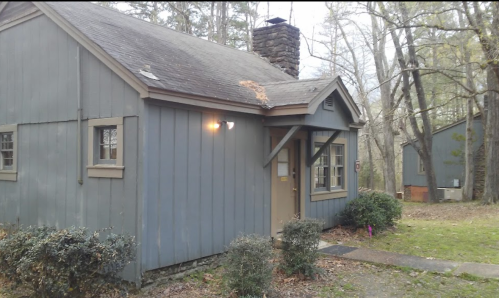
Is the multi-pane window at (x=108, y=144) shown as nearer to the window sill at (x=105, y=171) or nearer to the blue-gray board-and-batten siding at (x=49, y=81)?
the window sill at (x=105, y=171)

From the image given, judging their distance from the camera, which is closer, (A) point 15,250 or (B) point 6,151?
(A) point 15,250

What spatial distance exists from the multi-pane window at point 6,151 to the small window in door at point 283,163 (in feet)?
17.5

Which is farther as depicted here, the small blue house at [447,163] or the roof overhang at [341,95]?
the small blue house at [447,163]

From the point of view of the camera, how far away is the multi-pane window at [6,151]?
8.29 m

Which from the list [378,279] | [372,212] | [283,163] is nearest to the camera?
[378,279]

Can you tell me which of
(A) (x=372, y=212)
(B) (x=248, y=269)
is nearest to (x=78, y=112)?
(B) (x=248, y=269)

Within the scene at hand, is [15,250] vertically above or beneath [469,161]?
beneath

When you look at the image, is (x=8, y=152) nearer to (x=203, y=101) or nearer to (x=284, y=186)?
(x=203, y=101)

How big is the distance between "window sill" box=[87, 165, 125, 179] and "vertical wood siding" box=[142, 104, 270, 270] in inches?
20.9

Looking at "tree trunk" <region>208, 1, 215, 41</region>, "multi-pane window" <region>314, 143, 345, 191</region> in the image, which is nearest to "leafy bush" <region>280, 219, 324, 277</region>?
"multi-pane window" <region>314, 143, 345, 191</region>

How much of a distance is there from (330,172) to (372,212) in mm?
1397

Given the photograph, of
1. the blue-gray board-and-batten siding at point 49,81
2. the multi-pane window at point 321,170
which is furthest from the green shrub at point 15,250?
the multi-pane window at point 321,170

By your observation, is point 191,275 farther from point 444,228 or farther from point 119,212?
point 444,228

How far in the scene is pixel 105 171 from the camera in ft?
21.0
